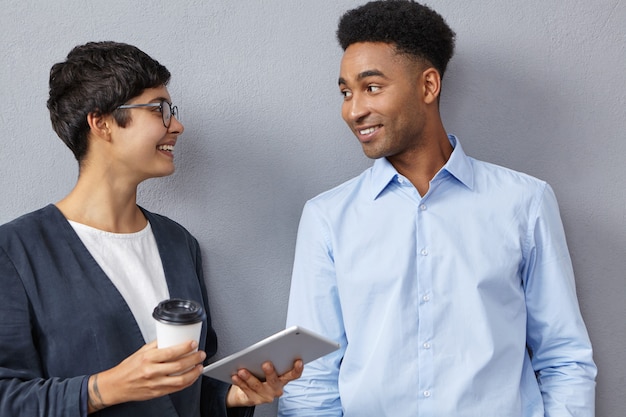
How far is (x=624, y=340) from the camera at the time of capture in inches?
83.9

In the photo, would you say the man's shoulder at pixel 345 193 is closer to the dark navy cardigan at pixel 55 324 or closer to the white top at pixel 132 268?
the white top at pixel 132 268

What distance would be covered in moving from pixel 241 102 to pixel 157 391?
2.84ft

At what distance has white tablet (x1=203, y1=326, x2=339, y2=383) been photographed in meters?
1.39

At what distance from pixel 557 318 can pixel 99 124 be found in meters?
1.18

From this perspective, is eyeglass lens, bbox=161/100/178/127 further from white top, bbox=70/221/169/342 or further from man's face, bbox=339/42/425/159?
man's face, bbox=339/42/425/159

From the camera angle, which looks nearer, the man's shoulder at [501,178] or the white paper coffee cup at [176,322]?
the white paper coffee cup at [176,322]

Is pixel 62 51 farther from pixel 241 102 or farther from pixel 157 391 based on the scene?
pixel 157 391

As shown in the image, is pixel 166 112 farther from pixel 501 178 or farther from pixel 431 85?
pixel 501 178

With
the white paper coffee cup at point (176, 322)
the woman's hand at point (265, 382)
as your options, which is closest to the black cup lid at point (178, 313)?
the white paper coffee cup at point (176, 322)

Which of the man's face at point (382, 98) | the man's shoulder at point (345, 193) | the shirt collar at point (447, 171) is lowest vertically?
the man's shoulder at point (345, 193)

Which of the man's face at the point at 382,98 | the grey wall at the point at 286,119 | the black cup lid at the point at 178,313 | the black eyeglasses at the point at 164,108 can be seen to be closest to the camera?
the black cup lid at the point at 178,313

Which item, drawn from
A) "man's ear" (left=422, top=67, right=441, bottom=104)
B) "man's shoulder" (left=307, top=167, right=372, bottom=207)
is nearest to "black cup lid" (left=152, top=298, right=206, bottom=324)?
"man's shoulder" (left=307, top=167, right=372, bottom=207)

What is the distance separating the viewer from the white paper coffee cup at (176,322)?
126cm

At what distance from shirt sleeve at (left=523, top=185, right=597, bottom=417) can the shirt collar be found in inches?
7.6
